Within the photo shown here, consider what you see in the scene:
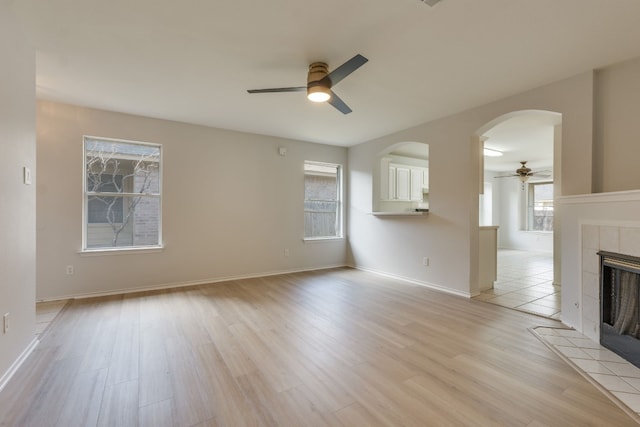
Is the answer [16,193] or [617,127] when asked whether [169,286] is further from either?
[617,127]

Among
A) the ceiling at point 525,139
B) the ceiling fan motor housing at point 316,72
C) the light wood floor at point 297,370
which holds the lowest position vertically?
the light wood floor at point 297,370

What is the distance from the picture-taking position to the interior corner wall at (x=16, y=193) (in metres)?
1.87

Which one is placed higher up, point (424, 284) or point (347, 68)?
point (347, 68)

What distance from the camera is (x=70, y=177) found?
375 cm

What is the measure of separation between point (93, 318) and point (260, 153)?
3.31 metres

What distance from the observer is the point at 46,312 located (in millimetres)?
3189

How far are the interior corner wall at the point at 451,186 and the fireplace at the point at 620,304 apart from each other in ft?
2.67

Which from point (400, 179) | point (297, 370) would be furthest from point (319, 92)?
point (400, 179)

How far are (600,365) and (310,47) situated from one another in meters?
3.35

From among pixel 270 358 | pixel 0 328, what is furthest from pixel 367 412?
pixel 0 328

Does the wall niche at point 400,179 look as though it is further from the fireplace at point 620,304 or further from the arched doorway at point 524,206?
the fireplace at point 620,304

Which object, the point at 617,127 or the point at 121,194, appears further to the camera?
the point at 121,194

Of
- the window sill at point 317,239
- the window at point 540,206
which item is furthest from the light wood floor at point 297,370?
the window at point 540,206

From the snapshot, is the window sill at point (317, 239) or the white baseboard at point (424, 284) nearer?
the white baseboard at point (424, 284)
